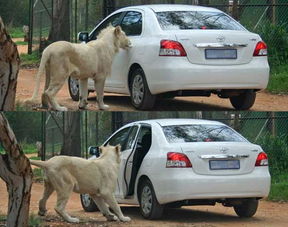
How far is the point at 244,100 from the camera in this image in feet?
52.2

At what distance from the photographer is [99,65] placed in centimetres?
1487

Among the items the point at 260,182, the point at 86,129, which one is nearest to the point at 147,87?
the point at 260,182

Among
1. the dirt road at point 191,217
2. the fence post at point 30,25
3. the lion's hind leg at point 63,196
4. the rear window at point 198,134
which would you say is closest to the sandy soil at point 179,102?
the rear window at point 198,134

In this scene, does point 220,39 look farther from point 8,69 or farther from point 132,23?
point 8,69

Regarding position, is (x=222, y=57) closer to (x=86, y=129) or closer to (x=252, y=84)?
(x=252, y=84)

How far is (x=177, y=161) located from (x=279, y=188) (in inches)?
203

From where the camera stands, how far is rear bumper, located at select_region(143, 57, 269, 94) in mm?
14422

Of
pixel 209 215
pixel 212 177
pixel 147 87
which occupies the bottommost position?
pixel 209 215

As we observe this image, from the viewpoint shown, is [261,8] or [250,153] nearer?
[250,153]

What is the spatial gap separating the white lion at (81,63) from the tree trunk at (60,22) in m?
8.12

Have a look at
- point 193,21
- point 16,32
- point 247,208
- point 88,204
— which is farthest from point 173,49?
point 16,32

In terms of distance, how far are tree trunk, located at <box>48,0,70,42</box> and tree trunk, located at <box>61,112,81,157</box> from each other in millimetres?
2350

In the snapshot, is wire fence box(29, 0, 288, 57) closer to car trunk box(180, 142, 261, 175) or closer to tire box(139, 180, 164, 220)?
car trunk box(180, 142, 261, 175)

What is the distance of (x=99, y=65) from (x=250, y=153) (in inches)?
84.2
